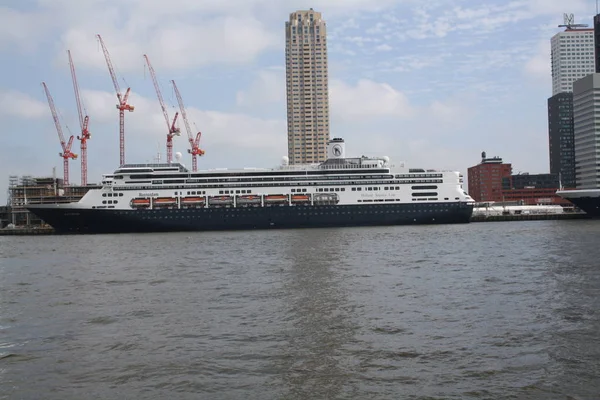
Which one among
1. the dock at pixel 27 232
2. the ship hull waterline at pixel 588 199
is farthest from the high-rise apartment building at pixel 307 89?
the dock at pixel 27 232

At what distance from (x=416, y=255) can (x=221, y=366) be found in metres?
25.1

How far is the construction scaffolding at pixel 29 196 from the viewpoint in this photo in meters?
125

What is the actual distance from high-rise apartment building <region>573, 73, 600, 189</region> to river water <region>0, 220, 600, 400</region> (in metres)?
142

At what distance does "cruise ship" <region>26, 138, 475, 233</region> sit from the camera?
82.1m

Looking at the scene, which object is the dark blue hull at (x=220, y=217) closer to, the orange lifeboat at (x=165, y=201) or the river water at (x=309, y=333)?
the orange lifeboat at (x=165, y=201)

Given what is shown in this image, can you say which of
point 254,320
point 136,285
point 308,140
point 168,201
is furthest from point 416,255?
point 308,140

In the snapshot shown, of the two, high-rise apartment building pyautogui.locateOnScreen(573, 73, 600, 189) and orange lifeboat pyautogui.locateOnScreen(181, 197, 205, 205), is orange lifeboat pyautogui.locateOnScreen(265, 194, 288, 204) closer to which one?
orange lifeboat pyautogui.locateOnScreen(181, 197, 205, 205)

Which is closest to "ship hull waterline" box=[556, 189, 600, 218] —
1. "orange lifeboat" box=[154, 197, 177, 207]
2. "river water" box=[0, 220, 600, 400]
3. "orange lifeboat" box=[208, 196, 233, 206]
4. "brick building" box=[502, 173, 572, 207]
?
"orange lifeboat" box=[208, 196, 233, 206]

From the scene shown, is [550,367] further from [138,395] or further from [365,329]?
[138,395]

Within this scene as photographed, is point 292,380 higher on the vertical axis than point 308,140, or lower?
lower

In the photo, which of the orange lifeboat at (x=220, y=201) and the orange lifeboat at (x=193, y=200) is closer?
the orange lifeboat at (x=220, y=201)

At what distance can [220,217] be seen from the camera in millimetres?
82312

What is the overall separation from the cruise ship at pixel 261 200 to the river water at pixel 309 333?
52777 millimetres

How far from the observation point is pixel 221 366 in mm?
12234
